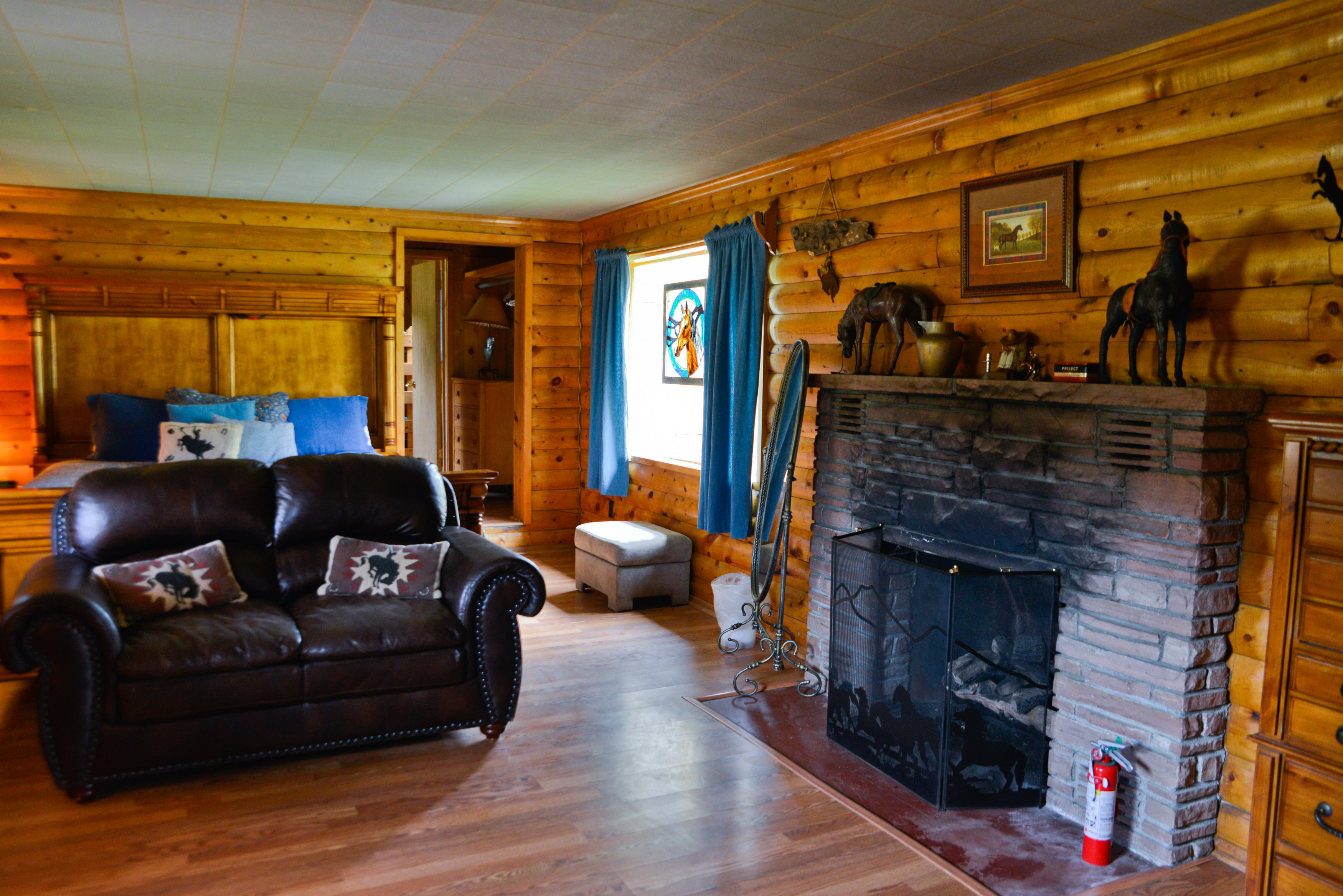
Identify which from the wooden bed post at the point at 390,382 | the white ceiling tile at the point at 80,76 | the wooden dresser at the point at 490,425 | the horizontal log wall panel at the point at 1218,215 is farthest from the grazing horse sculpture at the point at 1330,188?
the wooden dresser at the point at 490,425

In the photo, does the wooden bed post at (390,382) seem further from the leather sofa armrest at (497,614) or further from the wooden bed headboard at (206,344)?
the leather sofa armrest at (497,614)

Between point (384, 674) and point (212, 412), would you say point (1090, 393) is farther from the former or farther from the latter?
point (212, 412)

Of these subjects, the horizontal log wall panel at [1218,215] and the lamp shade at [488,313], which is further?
the lamp shade at [488,313]

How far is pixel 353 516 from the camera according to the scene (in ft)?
12.9

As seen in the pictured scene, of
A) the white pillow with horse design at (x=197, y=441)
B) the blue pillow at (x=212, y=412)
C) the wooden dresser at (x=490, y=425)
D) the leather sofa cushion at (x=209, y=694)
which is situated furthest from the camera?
the wooden dresser at (x=490, y=425)

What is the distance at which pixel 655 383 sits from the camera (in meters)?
6.75

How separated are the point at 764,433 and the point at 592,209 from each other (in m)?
2.44

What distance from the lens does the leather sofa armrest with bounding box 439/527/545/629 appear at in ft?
11.3

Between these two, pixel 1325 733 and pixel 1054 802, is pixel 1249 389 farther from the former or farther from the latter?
pixel 1054 802

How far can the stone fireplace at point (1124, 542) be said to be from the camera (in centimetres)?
258

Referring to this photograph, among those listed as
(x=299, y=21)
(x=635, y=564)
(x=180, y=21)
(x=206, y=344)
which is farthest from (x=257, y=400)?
(x=299, y=21)

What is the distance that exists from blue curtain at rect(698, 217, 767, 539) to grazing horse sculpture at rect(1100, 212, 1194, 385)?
2.32 meters

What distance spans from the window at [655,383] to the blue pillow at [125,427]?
2988 mm

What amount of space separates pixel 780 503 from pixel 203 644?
251 cm
